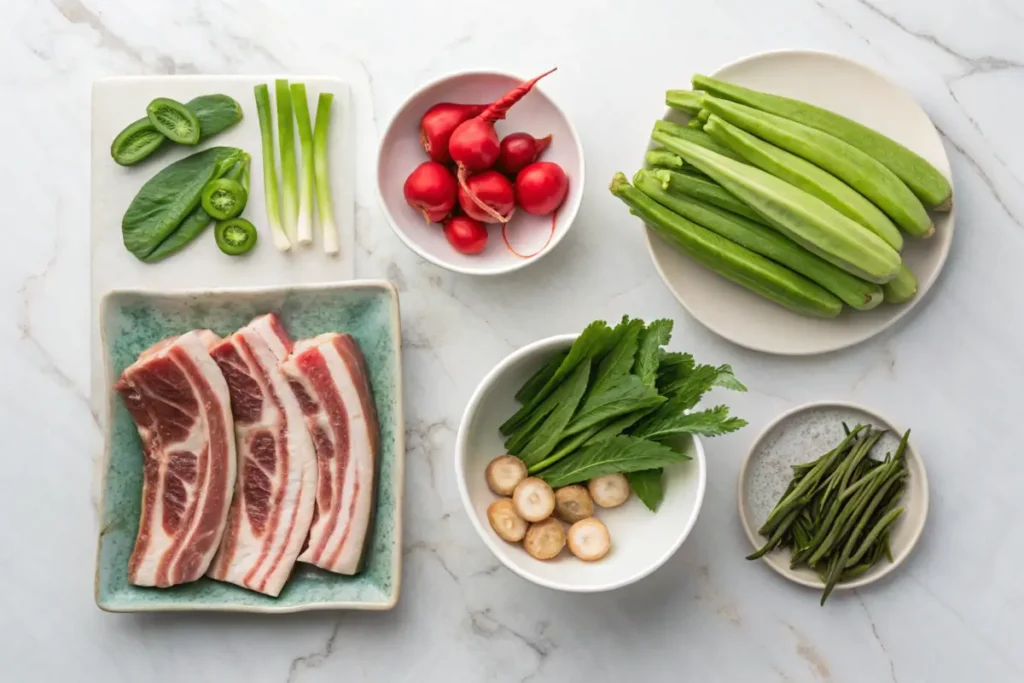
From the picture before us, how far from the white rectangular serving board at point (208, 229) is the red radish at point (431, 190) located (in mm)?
214

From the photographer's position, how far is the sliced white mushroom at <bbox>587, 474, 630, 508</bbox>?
1.98 meters

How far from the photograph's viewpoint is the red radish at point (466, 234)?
6.71 feet

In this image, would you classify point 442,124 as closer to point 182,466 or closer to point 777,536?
point 182,466

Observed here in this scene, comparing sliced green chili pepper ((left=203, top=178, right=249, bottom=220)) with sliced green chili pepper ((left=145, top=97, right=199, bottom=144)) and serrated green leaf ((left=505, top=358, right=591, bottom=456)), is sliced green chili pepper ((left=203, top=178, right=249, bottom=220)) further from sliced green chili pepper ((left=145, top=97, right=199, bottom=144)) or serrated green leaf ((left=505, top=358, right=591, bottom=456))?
serrated green leaf ((left=505, top=358, right=591, bottom=456))

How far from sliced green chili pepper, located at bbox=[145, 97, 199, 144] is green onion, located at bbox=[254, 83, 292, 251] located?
0.50 feet

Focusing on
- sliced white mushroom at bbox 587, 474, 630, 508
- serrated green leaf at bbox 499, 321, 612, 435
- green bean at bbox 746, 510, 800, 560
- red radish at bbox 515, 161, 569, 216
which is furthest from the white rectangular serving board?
green bean at bbox 746, 510, 800, 560

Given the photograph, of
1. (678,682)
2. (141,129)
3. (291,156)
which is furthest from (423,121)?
(678,682)

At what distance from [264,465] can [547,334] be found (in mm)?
722

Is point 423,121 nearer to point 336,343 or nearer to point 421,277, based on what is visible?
point 421,277

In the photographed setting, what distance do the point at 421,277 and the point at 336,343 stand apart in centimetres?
30

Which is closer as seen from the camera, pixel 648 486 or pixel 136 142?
pixel 648 486

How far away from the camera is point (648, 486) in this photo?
1925mm

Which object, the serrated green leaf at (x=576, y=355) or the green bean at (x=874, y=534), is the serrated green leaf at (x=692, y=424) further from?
the green bean at (x=874, y=534)

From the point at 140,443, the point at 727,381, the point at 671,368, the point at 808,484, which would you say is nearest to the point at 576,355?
the point at 671,368
